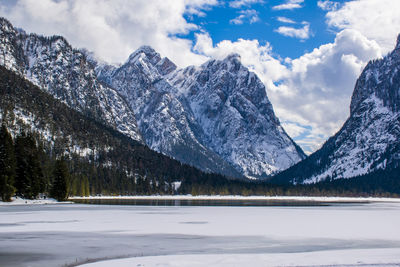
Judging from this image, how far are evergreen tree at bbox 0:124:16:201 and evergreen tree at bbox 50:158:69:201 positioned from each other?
18621 mm

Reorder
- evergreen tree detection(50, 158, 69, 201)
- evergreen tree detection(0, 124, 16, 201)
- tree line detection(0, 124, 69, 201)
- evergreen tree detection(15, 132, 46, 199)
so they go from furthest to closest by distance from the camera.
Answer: evergreen tree detection(50, 158, 69, 201) < evergreen tree detection(15, 132, 46, 199) < tree line detection(0, 124, 69, 201) < evergreen tree detection(0, 124, 16, 201)

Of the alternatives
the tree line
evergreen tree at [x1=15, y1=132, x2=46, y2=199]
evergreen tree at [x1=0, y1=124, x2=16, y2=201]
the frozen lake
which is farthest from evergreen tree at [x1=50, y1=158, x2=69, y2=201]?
the frozen lake

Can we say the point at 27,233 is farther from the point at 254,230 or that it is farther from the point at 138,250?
the point at 254,230

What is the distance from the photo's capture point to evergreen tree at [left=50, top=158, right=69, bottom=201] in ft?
367

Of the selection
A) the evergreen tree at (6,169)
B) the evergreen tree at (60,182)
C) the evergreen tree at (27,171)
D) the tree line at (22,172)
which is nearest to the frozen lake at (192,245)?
the evergreen tree at (6,169)

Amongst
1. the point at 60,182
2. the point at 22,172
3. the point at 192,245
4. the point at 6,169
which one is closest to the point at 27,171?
the point at 22,172

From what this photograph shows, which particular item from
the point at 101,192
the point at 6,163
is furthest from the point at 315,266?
the point at 101,192

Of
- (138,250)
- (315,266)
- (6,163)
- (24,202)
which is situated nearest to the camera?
(315,266)

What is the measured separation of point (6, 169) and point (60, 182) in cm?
2437

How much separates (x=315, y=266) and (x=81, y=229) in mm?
28296

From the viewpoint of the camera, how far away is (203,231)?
151 feet

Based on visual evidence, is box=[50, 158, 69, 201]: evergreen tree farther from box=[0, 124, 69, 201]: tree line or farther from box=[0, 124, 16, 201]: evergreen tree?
box=[0, 124, 16, 201]: evergreen tree

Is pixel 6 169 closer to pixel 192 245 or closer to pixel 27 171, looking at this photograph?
pixel 27 171

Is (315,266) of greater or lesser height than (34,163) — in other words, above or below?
below
